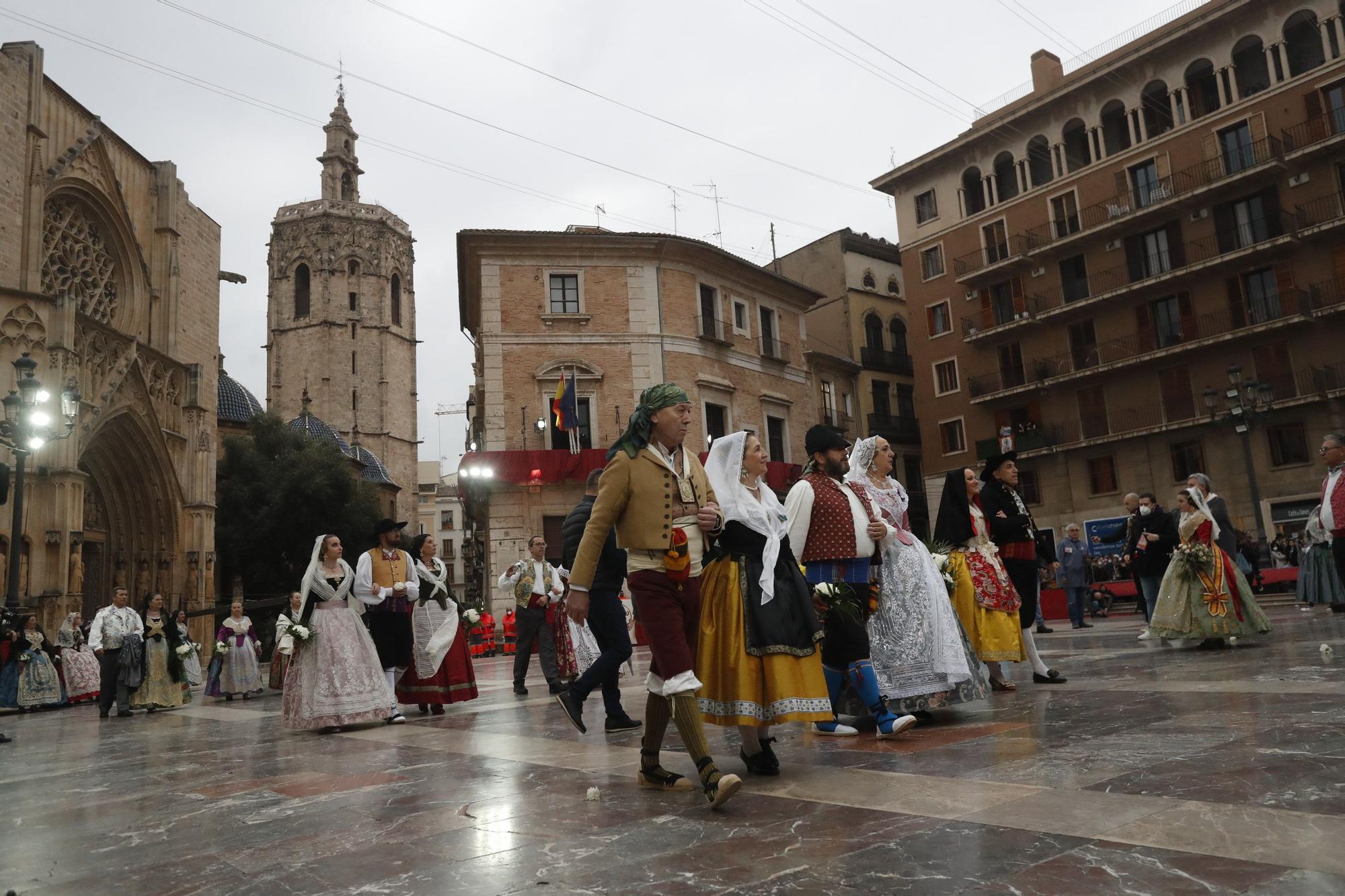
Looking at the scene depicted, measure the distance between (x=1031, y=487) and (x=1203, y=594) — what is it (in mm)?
26656

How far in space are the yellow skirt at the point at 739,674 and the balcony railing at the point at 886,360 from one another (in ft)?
123

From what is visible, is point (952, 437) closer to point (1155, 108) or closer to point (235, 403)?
point (1155, 108)

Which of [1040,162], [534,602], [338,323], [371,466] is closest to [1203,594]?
[534,602]

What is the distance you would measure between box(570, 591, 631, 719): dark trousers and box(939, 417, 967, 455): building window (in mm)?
32350

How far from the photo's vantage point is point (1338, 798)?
10.6 ft

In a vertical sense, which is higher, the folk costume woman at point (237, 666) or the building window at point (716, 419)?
the building window at point (716, 419)

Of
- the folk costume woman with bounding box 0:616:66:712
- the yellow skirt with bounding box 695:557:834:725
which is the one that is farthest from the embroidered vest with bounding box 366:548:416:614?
the folk costume woman with bounding box 0:616:66:712

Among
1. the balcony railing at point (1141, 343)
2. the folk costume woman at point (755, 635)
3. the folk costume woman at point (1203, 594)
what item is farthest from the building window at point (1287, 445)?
the folk costume woman at point (755, 635)

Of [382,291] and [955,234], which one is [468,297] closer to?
[955,234]

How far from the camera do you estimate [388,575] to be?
9.39m

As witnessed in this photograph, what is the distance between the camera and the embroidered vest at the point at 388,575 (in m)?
9.36

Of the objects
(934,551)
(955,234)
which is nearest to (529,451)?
(955,234)

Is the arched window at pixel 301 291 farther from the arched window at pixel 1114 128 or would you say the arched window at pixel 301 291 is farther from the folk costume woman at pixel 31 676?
the folk costume woman at pixel 31 676

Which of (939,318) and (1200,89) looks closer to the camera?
(1200,89)
